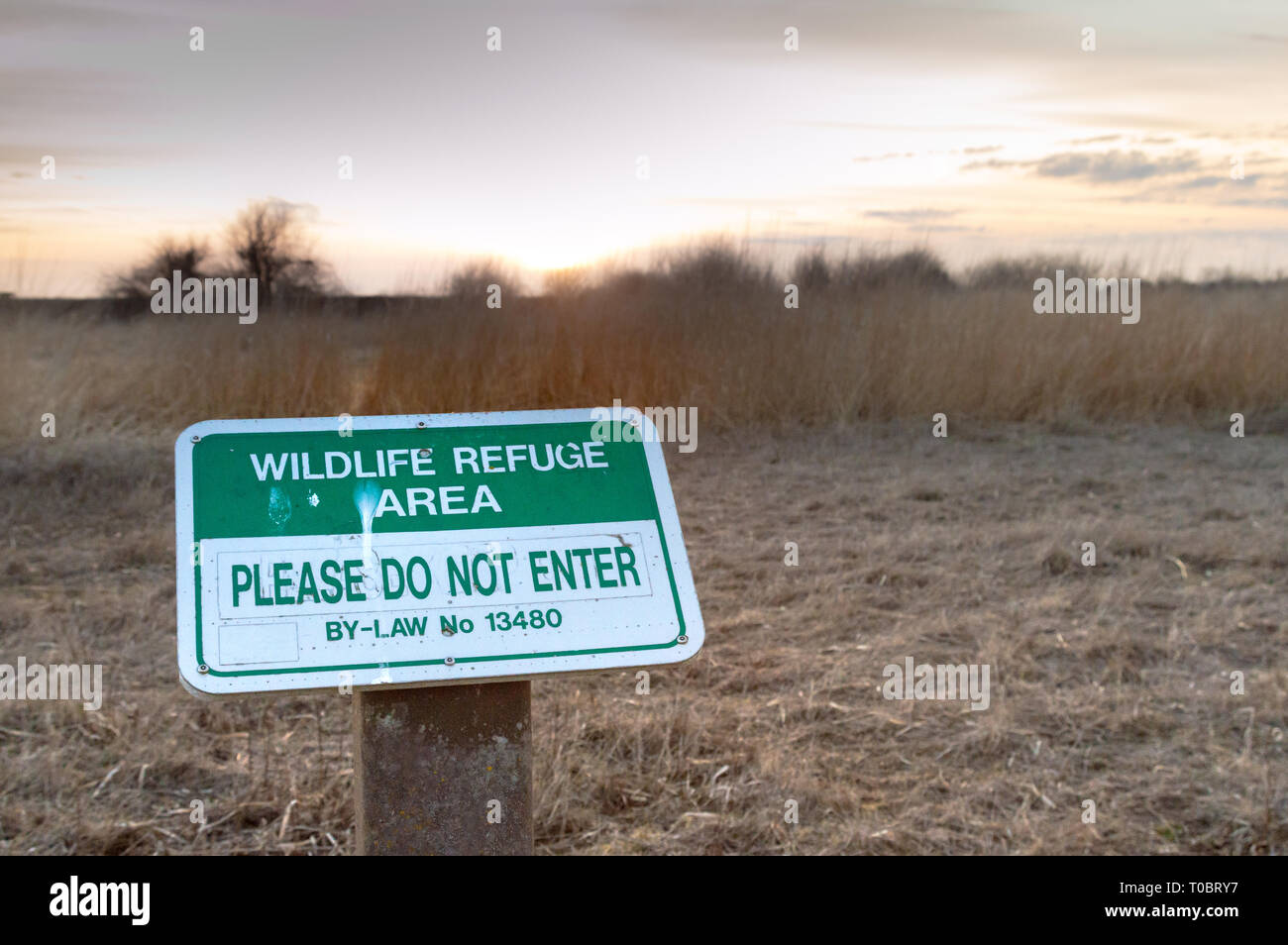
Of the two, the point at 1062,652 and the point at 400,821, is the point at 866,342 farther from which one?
the point at 400,821

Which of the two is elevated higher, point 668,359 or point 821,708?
point 668,359

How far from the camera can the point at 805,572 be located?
5109 millimetres

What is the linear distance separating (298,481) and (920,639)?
303cm

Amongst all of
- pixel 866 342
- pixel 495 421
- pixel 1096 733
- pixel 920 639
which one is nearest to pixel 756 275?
pixel 866 342

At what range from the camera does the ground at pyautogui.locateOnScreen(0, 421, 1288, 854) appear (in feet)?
9.21
